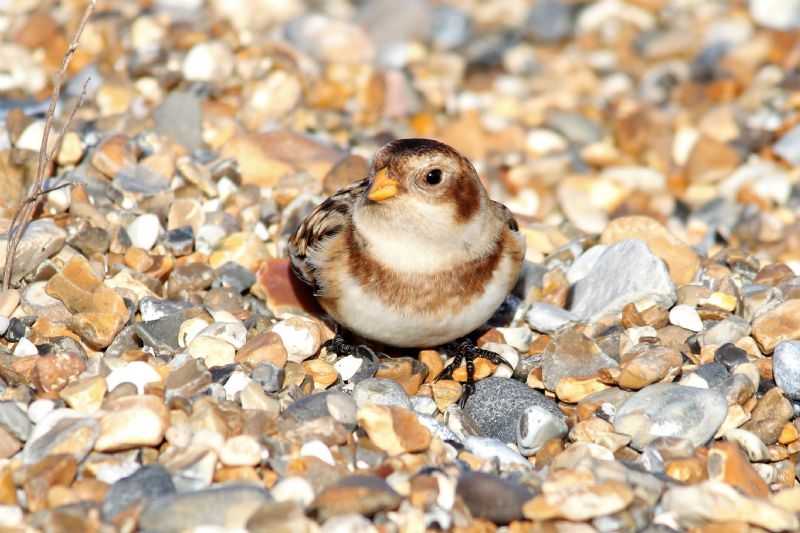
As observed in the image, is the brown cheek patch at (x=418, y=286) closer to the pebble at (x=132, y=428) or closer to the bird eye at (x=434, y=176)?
the bird eye at (x=434, y=176)

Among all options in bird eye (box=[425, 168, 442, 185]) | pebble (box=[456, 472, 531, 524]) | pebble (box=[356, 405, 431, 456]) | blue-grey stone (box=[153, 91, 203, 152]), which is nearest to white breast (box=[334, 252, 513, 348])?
bird eye (box=[425, 168, 442, 185])

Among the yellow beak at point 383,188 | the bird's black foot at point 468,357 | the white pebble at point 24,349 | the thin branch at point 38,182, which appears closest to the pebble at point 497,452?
the bird's black foot at point 468,357

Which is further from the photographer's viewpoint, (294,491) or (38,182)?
(38,182)

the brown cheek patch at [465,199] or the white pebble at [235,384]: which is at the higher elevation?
the brown cheek patch at [465,199]

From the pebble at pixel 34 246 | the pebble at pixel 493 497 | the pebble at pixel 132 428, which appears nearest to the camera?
the pebble at pixel 493 497

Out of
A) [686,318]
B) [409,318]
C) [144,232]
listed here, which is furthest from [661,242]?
[144,232]

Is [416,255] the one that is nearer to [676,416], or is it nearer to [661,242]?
[676,416]

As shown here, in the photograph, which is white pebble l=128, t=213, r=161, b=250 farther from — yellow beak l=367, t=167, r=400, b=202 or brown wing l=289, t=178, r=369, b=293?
yellow beak l=367, t=167, r=400, b=202
